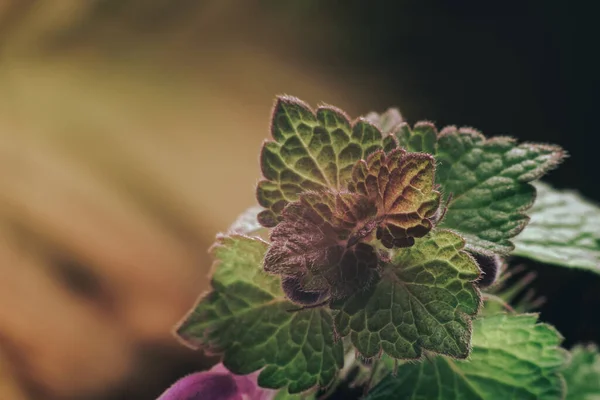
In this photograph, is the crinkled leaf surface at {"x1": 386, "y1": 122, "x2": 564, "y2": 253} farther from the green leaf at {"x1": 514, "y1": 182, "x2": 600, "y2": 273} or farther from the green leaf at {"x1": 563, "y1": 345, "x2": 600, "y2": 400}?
the green leaf at {"x1": 563, "y1": 345, "x2": 600, "y2": 400}

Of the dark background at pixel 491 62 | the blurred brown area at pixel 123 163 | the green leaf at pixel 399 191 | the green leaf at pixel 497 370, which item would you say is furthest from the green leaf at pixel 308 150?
the dark background at pixel 491 62

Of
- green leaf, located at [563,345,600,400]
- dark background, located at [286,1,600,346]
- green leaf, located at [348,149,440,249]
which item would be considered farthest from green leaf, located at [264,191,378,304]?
dark background, located at [286,1,600,346]

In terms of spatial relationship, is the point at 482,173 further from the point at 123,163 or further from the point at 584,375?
the point at 123,163

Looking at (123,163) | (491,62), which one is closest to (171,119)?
(123,163)

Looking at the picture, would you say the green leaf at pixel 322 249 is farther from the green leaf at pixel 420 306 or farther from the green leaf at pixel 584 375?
the green leaf at pixel 584 375

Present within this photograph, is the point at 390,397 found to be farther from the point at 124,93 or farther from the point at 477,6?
the point at 477,6

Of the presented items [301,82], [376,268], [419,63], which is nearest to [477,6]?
[419,63]
